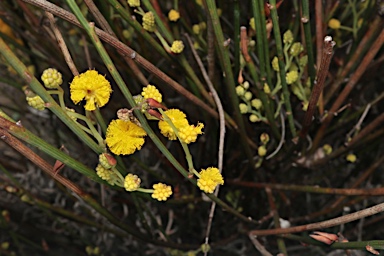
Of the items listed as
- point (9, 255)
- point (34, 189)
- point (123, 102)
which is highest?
point (123, 102)

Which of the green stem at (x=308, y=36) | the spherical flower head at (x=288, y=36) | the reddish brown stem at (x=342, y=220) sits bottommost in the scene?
the reddish brown stem at (x=342, y=220)

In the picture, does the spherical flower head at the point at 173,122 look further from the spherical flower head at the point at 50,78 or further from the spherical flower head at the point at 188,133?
the spherical flower head at the point at 50,78

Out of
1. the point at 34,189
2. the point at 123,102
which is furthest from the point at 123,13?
the point at 34,189

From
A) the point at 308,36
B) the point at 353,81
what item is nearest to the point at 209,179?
the point at 308,36

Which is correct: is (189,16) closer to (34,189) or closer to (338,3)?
(338,3)

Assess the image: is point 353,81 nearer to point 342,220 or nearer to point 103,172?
point 342,220

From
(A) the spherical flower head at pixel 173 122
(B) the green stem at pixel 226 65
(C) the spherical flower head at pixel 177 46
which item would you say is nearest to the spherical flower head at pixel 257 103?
(B) the green stem at pixel 226 65
